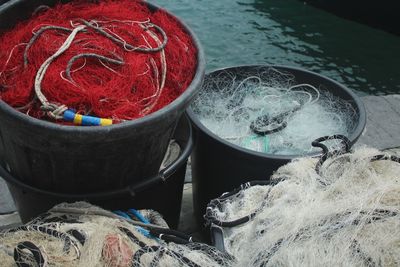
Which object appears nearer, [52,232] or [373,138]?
[52,232]

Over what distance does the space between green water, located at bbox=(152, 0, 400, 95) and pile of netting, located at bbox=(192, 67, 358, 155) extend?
4.37m

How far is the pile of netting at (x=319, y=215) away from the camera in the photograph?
1702 millimetres

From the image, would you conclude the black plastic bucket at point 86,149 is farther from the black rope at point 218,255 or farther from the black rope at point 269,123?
the black rope at point 269,123

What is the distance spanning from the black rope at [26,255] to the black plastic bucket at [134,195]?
0.53 meters

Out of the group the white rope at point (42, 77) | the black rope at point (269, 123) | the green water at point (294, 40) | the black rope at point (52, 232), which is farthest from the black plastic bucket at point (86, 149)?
the green water at point (294, 40)

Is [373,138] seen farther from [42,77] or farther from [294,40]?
[294,40]

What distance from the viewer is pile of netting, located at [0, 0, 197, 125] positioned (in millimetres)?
2211

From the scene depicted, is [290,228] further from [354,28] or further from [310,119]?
[354,28]

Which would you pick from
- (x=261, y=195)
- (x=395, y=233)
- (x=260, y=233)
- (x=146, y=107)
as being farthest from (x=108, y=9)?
(x=395, y=233)

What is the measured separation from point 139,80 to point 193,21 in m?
6.95

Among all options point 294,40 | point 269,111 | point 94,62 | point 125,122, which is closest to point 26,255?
point 125,122

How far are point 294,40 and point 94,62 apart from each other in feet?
23.0

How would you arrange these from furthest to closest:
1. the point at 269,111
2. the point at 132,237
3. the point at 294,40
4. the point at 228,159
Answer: the point at 294,40, the point at 269,111, the point at 228,159, the point at 132,237

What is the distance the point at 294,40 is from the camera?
29.3 ft
